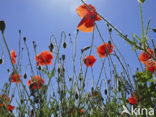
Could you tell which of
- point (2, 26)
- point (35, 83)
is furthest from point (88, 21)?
point (35, 83)

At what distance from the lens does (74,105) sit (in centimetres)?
187

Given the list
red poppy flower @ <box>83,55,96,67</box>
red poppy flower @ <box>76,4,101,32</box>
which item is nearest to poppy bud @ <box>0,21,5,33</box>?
red poppy flower @ <box>76,4,101,32</box>

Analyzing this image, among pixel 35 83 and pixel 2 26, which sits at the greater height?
pixel 2 26

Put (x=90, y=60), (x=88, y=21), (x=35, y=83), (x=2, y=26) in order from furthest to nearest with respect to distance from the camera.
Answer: (x=90, y=60) < (x=35, y=83) < (x=88, y=21) < (x=2, y=26)

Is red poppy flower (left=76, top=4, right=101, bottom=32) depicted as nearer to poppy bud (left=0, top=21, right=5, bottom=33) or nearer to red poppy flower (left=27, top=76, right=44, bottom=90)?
poppy bud (left=0, top=21, right=5, bottom=33)

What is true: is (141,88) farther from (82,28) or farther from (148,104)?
(82,28)

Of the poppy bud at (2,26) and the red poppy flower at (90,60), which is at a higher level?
the red poppy flower at (90,60)

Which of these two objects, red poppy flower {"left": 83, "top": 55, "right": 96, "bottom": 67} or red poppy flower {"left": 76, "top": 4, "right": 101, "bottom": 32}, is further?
red poppy flower {"left": 83, "top": 55, "right": 96, "bottom": 67}

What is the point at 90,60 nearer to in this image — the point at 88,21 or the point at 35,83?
the point at 35,83

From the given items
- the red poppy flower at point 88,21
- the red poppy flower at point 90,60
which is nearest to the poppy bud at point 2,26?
the red poppy flower at point 88,21

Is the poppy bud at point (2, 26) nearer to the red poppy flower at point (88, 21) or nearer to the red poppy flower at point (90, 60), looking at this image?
the red poppy flower at point (88, 21)

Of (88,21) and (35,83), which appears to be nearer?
(88,21)

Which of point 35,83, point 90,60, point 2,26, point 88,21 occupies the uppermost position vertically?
point 90,60

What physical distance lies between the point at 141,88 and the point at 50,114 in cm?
90
